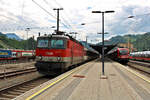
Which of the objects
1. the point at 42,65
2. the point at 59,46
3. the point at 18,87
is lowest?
the point at 18,87

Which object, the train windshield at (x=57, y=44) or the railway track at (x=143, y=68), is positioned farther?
the railway track at (x=143, y=68)

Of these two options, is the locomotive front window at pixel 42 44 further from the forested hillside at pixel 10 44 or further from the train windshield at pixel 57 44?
the forested hillside at pixel 10 44

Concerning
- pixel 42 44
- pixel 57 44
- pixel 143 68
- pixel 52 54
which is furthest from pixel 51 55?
pixel 143 68

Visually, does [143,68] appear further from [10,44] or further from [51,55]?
[10,44]

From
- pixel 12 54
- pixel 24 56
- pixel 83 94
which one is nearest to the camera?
pixel 83 94

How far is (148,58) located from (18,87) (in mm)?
34181

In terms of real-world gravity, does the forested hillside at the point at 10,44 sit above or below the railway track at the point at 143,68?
above

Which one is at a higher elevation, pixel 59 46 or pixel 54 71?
pixel 59 46

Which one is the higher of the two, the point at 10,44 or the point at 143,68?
the point at 10,44

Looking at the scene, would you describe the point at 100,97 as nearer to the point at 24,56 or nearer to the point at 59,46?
the point at 59,46

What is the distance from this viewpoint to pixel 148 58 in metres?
35.4

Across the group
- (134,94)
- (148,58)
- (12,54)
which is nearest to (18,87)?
(134,94)

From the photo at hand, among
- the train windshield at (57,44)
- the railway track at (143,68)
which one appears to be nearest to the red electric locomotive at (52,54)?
the train windshield at (57,44)

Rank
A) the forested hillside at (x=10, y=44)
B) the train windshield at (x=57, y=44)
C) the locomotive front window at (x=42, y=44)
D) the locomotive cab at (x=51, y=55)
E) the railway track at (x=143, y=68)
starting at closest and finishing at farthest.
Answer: the locomotive cab at (x=51, y=55), the train windshield at (x=57, y=44), the locomotive front window at (x=42, y=44), the railway track at (x=143, y=68), the forested hillside at (x=10, y=44)
